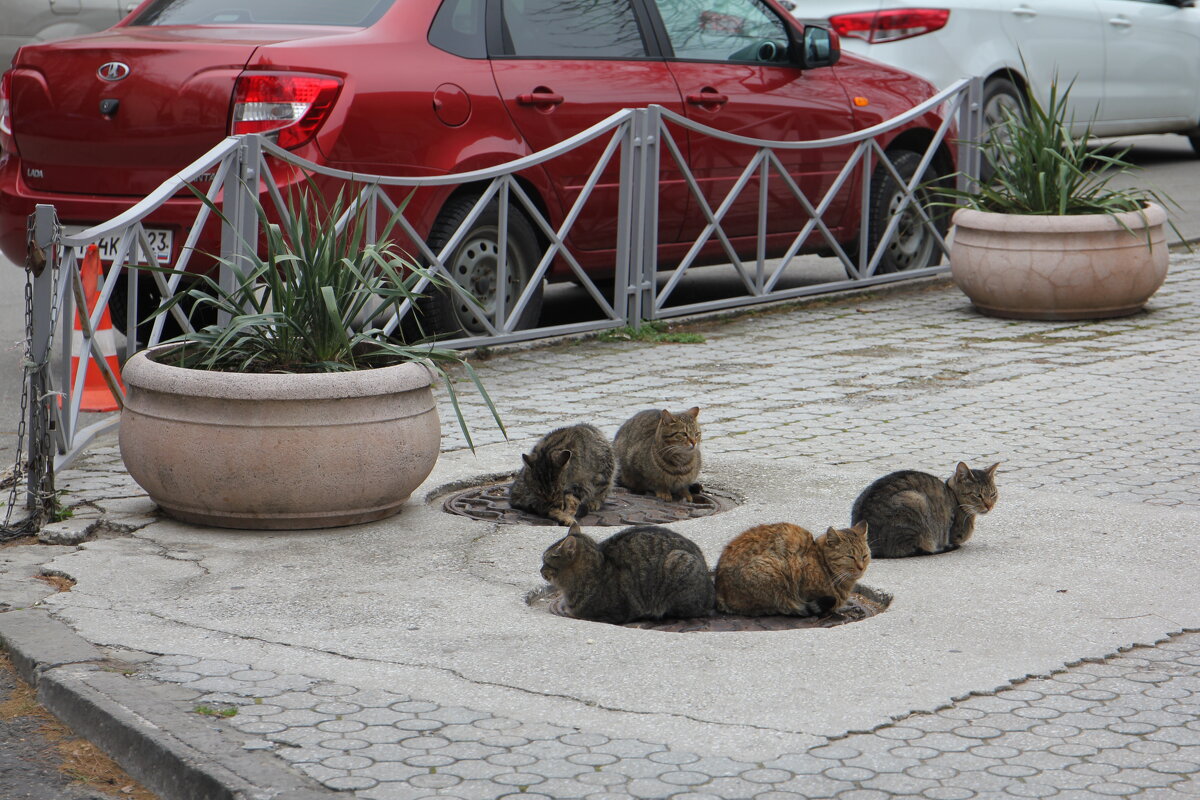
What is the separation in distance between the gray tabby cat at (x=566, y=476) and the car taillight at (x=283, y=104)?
2.56 m

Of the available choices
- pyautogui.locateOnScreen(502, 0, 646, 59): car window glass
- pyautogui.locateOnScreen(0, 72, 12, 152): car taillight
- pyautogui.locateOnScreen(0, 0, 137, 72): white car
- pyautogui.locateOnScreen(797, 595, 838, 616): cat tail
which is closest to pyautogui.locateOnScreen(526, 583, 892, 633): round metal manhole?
pyautogui.locateOnScreen(797, 595, 838, 616): cat tail

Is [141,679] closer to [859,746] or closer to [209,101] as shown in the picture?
[859,746]

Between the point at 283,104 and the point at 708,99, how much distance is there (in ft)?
10.0

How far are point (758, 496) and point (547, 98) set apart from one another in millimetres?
3510

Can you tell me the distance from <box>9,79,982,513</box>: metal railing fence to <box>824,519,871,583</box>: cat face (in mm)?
2074

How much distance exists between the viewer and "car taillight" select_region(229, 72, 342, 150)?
7.61 m

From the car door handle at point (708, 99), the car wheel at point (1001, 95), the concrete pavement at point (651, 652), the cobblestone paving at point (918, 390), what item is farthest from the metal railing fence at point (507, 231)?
the car wheel at point (1001, 95)

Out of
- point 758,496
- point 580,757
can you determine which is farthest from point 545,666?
point 758,496

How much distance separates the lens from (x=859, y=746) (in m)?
3.73

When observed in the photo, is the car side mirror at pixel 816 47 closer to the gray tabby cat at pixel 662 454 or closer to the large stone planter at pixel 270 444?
the gray tabby cat at pixel 662 454

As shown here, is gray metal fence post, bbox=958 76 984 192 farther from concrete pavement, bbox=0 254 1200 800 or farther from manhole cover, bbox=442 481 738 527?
manhole cover, bbox=442 481 738 527

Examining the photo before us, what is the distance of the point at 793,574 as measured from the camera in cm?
479

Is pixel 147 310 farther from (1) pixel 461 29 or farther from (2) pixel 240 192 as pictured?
(1) pixel 461 29

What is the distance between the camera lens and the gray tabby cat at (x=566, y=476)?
5.80m
